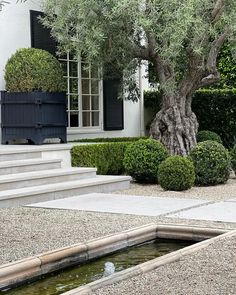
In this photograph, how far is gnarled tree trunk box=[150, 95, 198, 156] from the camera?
444 inches

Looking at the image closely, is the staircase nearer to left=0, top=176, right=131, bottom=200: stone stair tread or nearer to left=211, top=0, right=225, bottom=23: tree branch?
left=0, top=176, right=131, bottom=200: stone stair tread

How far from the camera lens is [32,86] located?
34.7 ft

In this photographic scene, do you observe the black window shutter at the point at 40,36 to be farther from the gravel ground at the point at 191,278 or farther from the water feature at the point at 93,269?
the gravel ground at the point at 191,278

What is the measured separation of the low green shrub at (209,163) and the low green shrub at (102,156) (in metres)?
1.52

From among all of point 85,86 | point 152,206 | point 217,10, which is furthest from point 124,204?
point 85,86

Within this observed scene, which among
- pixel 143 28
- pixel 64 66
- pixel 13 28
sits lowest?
pixel 64 66

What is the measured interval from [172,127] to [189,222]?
4760 millimetres

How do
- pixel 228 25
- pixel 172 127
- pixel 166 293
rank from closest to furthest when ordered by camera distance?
pixel 166 293, pixel 228 25, pixel 172 127

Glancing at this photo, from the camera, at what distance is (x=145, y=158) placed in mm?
10344

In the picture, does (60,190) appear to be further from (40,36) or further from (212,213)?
(40,36)

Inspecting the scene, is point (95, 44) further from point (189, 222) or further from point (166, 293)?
point (166, 293)

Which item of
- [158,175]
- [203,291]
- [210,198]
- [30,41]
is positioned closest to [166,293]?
[203,291]

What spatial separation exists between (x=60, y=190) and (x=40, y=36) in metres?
3.84

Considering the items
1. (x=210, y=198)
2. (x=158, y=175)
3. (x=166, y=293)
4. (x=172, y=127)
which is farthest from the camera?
(x=172, y=127)
